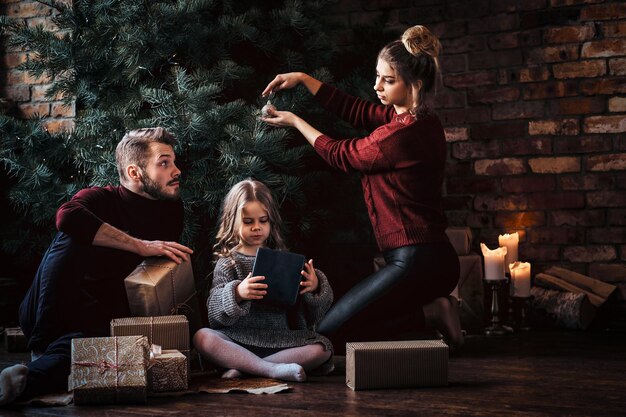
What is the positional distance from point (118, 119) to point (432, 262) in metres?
1.32

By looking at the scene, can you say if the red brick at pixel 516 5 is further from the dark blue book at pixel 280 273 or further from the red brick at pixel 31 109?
the red brick at pixel 31 109

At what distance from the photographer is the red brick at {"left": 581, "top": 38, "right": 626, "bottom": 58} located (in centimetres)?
368

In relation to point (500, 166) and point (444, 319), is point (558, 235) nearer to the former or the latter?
point (500, 166)

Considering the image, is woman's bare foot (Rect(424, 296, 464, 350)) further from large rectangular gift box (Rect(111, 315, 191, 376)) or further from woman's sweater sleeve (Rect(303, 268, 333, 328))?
large rectangular gift box (Rect(111, 315, 191, 376))

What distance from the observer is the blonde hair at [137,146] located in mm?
2795

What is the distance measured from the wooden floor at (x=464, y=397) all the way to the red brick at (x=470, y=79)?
1.55m

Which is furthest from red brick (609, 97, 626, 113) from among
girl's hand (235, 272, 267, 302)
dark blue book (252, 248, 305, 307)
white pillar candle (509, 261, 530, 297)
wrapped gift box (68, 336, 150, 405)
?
wrapped gift box (68, 336, 150, 405)

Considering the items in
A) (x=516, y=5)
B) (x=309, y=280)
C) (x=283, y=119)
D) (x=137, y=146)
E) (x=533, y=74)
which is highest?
(x=516, y=5)

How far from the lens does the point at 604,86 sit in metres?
3.71

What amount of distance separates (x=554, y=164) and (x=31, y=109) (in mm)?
2616

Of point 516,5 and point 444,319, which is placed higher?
point 516,5

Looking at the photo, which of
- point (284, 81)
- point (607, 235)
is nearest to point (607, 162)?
point (607, 235)

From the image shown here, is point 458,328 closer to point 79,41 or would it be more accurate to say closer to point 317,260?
point 317,260

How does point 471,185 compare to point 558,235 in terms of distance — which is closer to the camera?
point 558,235
